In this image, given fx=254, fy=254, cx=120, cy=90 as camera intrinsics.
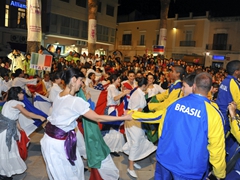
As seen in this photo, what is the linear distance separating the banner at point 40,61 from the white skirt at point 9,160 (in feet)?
13.0

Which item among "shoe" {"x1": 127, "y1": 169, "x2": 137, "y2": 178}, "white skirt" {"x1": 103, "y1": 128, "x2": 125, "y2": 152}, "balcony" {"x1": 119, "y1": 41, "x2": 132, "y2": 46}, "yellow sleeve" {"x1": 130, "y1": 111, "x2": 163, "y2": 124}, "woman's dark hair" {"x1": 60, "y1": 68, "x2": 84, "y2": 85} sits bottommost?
"shoe" {"x1": 127, "y1": 169, "x2": 137, "y2": 178}

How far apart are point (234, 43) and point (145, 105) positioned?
2776 cm

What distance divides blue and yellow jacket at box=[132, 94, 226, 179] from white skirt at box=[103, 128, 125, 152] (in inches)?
133

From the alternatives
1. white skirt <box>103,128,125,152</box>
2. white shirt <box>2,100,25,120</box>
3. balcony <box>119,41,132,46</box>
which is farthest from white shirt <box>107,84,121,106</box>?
balcony <box>119,41,132,46</box>

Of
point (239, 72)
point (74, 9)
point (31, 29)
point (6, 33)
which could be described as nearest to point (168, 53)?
point (74, 9)

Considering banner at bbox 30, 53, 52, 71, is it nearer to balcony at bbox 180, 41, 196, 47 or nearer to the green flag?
the green flag

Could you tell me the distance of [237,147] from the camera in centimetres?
362

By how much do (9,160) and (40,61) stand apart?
426 cm

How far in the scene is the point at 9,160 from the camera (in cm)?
454

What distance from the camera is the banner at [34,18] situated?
31.7ft

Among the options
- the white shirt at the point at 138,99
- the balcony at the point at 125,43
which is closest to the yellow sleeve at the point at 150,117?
the white shirt at the point at 138,99

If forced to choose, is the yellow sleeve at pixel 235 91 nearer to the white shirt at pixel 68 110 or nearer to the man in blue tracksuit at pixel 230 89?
the man in blue tracksuit at pixel 230 89

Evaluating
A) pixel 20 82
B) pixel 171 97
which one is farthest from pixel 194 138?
pixel 20 82

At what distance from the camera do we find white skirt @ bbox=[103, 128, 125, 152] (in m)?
6.13
